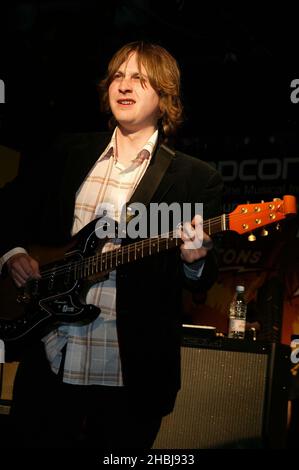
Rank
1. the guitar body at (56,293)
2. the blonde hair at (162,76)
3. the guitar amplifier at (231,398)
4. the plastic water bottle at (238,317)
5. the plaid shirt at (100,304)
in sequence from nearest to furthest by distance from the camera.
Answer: the plaid shirt at (100,304) → the guitar body at (56,293) → the blonde hair at (162,76) → the guitar amplifier at (231,398) → the plastic water bottle at (238,317)

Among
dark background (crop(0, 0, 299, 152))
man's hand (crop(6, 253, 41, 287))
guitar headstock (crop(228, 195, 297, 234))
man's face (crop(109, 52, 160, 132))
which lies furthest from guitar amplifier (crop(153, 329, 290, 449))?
dark background (crop(0, 0, 299, 152))

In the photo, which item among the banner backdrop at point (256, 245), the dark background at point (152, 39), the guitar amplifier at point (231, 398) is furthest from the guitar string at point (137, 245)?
the banner backdrop at point (256, 245)

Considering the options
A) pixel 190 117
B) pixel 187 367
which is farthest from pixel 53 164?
pixel 190 117

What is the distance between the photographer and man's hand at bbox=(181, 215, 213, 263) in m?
2.04

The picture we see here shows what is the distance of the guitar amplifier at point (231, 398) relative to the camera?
3.42m

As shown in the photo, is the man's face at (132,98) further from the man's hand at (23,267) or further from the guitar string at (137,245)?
the man's hand at (23,267)

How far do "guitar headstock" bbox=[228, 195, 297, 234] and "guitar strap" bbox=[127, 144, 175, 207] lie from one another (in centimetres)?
31

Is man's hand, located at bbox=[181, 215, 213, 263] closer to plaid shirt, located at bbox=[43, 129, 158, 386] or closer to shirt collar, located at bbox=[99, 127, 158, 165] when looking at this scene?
plaid shirt, located at bbox=[43, 129, 158, 386]

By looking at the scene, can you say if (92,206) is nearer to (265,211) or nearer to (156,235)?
(156,235)

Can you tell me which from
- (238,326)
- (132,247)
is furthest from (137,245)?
(238,326)

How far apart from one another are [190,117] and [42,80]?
60.2 inches

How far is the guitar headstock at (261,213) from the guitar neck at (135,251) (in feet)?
0.22

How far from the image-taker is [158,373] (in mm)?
2000

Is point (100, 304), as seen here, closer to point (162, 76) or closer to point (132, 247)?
Result: point (132, 247)
